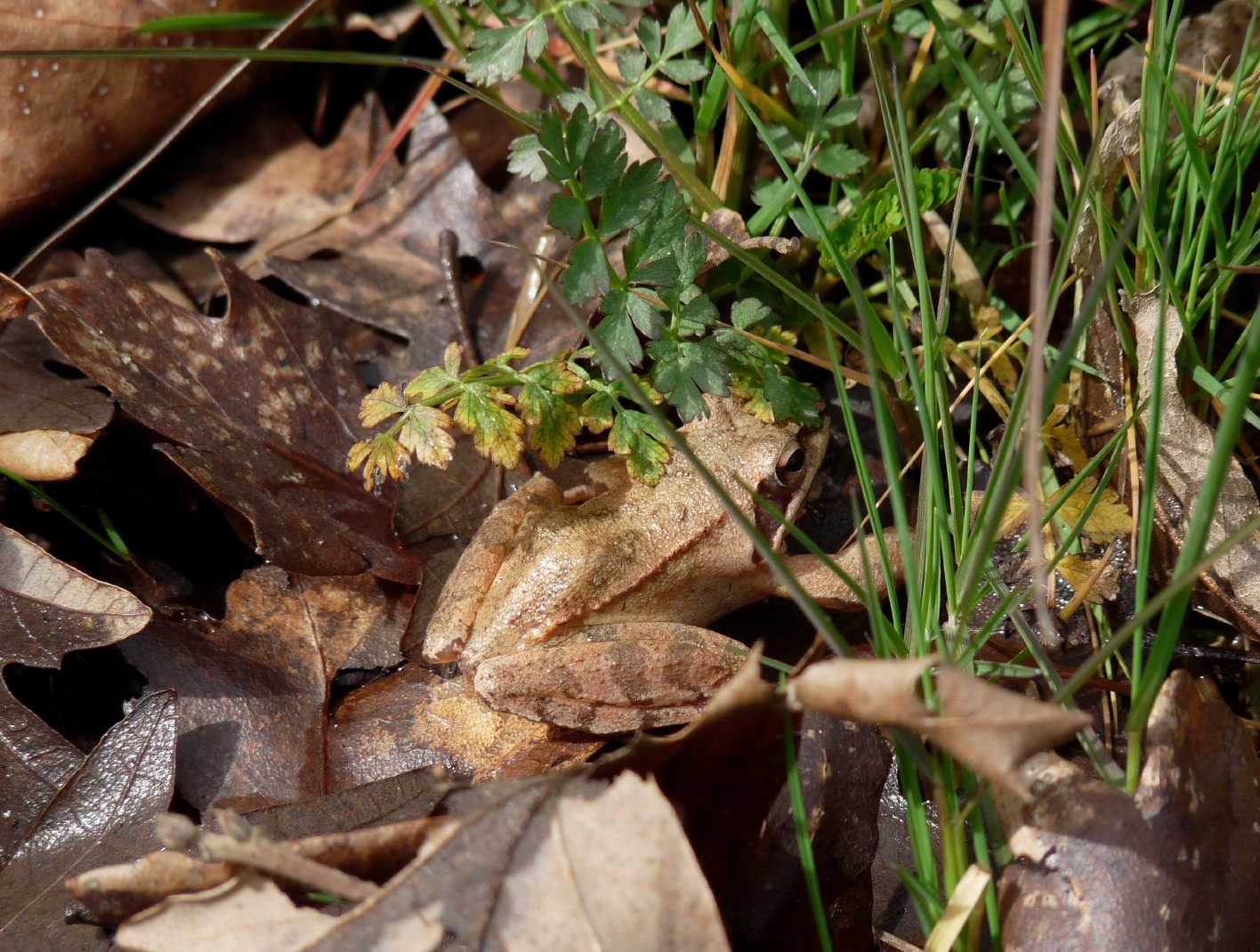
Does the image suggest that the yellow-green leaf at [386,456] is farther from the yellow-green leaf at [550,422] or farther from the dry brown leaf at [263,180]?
the dry brown leaf at [263,180]

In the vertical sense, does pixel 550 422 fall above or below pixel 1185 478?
above

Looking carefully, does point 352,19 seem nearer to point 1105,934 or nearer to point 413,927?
point 413,927

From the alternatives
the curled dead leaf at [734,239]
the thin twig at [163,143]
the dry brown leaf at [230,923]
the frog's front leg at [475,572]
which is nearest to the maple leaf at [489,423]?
the frog's front leg at [475,572]

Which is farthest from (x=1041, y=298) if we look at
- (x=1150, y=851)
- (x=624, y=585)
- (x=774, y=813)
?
(x=624, y=585)

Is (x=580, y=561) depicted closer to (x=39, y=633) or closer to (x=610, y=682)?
(x=610, y=682)

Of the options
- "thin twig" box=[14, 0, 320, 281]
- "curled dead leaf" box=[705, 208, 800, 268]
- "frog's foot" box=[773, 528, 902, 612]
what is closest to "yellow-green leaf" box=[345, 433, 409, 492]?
"curled dead leaf" box=[705, 208, 800, 268]

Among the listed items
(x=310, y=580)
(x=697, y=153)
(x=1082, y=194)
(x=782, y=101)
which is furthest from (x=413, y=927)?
(x=782, y=101)
